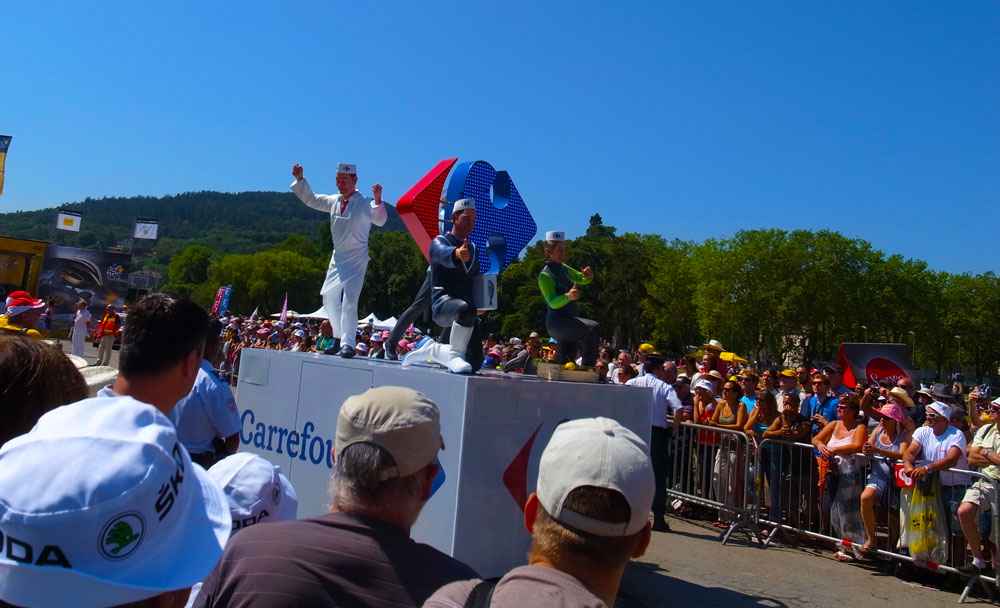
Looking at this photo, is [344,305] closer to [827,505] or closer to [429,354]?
[429,354]

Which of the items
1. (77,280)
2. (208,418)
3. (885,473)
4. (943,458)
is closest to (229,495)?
(208,418)

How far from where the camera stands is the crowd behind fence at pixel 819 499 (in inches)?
265

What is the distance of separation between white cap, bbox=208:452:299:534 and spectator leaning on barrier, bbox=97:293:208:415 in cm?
34

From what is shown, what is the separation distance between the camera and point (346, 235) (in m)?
7.21

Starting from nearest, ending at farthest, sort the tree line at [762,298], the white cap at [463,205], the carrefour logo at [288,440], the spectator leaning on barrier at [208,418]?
the spectator leaning on barrier at [208,418] → the carrefour logo at [288,440] → the white cap at [463,205] → the tree line at [762,298]

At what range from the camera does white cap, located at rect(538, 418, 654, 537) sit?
1.53 m

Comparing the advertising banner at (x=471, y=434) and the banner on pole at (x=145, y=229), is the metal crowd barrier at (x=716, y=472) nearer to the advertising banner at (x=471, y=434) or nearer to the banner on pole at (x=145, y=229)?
the advertising banner at (x=471, y=434)

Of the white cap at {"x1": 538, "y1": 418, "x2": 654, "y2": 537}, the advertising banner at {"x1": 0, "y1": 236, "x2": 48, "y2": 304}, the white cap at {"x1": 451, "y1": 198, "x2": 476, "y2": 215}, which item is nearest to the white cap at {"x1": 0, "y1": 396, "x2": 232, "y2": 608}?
the white cap at {"x1": 538, "y1": 418, "x2": 654, "y2": 537}

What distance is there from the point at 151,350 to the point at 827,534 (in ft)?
25.1

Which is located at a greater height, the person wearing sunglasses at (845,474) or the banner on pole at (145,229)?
the banner on pole at (145,229)

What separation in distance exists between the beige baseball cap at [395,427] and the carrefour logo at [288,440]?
371 cm

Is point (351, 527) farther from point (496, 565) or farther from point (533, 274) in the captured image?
point (533, 274)

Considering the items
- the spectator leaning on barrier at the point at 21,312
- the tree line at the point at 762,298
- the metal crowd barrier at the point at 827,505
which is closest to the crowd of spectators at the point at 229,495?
the spectator leaning on barrier at the point at 21,312

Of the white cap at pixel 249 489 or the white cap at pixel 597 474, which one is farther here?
the white cap at pixel 249 489
